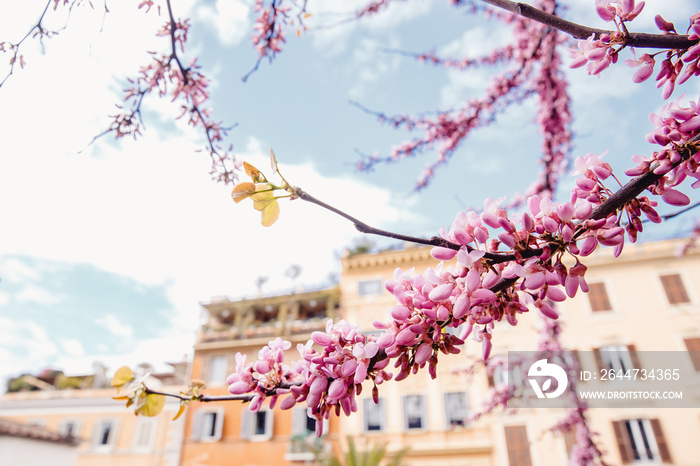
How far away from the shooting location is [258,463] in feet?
54.9

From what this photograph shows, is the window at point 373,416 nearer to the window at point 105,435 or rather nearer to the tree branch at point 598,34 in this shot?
the window at point 105,435

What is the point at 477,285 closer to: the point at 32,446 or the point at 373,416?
the point at 32,446

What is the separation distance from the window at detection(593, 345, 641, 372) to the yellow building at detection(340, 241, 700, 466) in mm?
37

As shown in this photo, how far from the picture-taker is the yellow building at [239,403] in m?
16.9

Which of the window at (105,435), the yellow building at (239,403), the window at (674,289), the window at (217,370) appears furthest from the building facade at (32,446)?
the window at (674,289)

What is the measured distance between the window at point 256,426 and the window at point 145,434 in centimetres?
419

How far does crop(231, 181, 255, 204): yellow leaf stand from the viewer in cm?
95

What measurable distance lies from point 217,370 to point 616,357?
1664 cm

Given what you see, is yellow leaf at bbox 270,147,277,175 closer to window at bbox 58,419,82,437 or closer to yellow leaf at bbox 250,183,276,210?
yellow leaf at bbox 250,183,276,210

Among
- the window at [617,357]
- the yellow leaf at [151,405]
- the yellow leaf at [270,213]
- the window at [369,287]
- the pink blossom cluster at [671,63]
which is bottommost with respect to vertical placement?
the yellow leaf at [151,405]

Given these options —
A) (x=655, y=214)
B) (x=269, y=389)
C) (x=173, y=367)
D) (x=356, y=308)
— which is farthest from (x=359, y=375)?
(x=173, y=367)

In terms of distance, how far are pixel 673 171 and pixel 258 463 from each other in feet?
62.6

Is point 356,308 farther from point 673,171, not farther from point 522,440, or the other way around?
point 673,171

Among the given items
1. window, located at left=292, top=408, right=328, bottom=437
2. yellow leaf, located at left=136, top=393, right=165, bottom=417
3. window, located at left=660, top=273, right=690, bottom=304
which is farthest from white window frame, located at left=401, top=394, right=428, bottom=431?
yellow leaf, located at left=136, top=393, right=165, bottom=417
